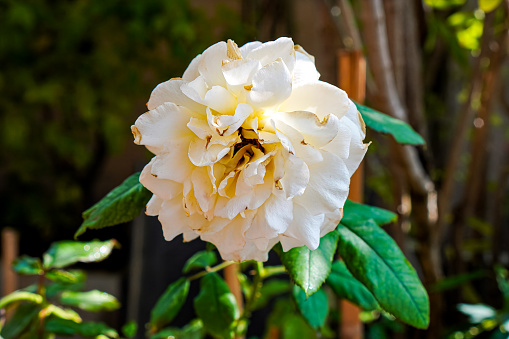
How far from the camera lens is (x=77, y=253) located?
2.38ft

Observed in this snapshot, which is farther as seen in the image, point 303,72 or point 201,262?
point 201,262

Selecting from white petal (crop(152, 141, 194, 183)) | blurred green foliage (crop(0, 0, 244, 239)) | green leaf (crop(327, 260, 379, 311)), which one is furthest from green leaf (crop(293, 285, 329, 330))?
blurred green foliage (crop(0, 0, 244, 239))

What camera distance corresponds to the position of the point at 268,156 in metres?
0.38

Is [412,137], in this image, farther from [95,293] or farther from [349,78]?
[95,293]

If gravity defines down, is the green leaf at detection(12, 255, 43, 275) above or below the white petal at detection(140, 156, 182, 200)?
below

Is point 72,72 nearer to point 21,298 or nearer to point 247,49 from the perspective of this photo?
point 21,298

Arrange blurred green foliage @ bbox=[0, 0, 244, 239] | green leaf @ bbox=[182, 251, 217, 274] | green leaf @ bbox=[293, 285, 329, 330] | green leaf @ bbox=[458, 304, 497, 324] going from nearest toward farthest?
green leaf @ bbox=[293, 285, 329, 330] < green leaf @ bbox=[182, 251, 217, 274] < green leaf @ bbox=[458, 304, 497, 324] < blurred green foliage @ bbox=[0, 0, 244, 239]

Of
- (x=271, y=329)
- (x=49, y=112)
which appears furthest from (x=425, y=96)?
(x=49, y=112)

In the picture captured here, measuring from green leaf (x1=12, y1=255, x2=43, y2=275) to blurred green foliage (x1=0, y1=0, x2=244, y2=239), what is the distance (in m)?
1.82

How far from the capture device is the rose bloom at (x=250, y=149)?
1.25ft

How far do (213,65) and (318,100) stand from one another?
0.31 feet

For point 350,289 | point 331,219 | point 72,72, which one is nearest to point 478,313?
point 350,289

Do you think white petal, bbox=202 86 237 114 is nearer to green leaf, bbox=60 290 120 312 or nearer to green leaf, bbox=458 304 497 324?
green leaf, bbox=60 290 120 312

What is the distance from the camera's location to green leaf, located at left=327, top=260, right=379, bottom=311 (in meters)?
0.63
